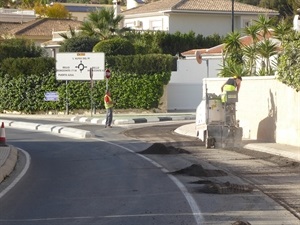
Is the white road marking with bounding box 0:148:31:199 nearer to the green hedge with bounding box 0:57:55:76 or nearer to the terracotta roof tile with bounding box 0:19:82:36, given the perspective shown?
the green hedge with bounding box 0:57:55:76

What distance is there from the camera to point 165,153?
79.6 feet

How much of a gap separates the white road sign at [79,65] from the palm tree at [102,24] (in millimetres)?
8452

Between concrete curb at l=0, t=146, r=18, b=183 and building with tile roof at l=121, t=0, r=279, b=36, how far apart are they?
43982mm

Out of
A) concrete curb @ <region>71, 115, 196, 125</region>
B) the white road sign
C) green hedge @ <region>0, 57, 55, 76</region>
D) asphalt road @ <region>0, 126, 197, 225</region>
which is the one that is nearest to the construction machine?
asphalt road @ <region>0, 126, 197, 225</region>

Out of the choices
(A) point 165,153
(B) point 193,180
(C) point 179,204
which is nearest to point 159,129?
(A) point 165,153

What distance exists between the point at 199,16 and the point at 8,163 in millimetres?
49440

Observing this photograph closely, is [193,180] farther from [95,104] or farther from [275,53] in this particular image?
[95,104]

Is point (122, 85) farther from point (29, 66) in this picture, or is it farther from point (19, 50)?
point (19, 50)

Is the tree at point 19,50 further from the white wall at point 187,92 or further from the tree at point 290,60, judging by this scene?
the tree at point 290,60

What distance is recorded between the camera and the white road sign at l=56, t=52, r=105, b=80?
159 feet

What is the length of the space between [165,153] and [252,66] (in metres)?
12.0

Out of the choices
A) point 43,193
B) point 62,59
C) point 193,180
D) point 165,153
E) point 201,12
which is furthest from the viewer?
point 201,12

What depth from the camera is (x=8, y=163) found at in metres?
21.0

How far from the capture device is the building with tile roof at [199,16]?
6769 centimetres
